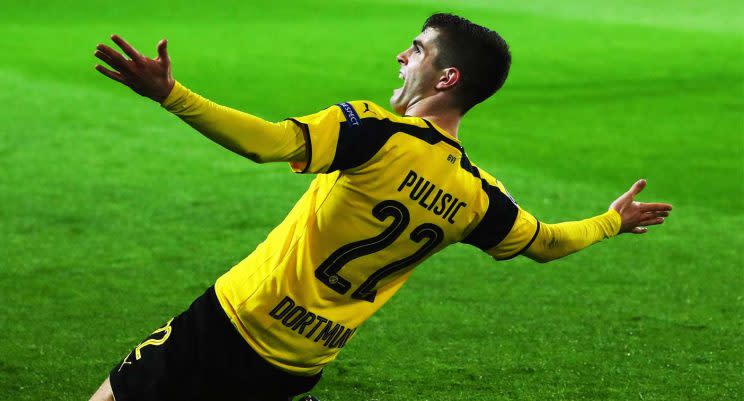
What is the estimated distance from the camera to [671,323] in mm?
6719

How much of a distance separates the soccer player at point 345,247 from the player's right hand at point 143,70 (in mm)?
689

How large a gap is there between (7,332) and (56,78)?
31.2 feet

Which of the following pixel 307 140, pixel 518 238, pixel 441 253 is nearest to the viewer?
pixel 307 140

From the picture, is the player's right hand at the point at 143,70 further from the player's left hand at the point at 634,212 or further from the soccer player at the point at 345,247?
the player's left hand at the point at 634,212

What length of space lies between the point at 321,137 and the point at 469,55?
0.74 metres

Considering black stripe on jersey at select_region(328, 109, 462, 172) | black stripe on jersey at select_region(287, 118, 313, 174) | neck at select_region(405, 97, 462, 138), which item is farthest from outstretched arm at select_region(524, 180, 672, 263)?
black stripe on jersey at select_region(287, 118, 313, 174)

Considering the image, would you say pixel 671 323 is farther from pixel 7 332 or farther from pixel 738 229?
pixel 7 332

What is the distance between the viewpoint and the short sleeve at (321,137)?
3391 millimetres

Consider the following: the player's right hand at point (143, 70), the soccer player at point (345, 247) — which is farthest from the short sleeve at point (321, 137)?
the player's right hand at point (143, 70)

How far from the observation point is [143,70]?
315cm

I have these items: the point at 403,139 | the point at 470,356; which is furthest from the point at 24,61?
the point at 403,139

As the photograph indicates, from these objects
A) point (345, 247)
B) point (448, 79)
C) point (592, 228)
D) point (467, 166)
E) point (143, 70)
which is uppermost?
point (143, 70)

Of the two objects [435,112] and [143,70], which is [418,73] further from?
[143,70]

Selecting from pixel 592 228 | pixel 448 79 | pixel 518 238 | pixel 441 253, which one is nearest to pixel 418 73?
pixel 448 79
